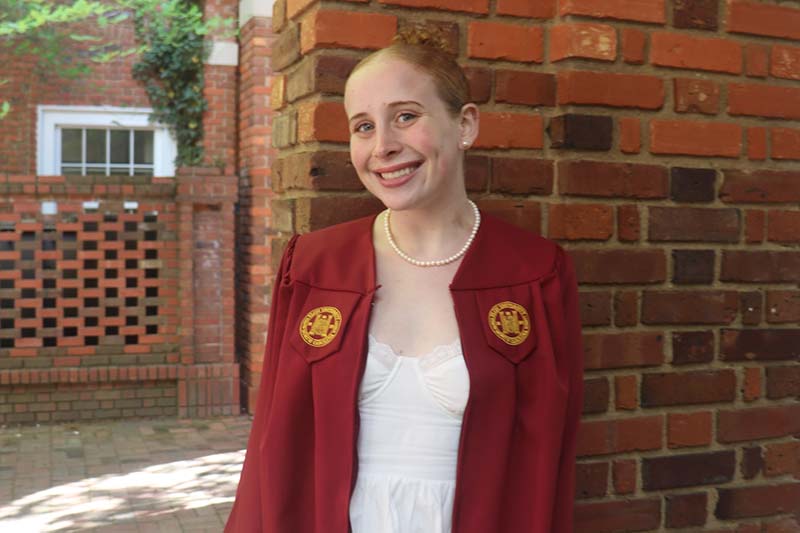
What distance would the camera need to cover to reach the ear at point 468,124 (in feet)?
6.15

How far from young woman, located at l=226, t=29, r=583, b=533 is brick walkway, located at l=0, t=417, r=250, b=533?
4.00m

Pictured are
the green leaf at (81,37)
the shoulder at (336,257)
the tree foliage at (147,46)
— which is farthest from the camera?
the green leaf at (81,37)

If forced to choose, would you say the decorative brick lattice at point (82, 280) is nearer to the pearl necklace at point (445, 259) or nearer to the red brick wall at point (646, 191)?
the red brick wall at point (646, 191)

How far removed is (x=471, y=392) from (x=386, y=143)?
485 millimetres

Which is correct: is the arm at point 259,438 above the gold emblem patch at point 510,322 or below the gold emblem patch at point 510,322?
below

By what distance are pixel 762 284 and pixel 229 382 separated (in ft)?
22.3

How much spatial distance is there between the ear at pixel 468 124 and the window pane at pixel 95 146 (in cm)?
1032

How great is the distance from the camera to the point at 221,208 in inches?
344

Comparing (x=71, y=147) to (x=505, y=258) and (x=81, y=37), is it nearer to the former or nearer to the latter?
(x=81, y=37)

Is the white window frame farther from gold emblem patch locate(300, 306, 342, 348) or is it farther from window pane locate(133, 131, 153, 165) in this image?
gold emblem patch locate(300, 306, 342, 348)

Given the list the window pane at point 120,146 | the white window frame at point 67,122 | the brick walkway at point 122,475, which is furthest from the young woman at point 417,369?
the window pane at point 120,146

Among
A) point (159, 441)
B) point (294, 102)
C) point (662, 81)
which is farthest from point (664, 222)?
point (159, 441)

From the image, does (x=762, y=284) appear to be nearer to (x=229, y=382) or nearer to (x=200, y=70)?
(x=229, y=382)

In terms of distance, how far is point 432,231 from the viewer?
192cm
